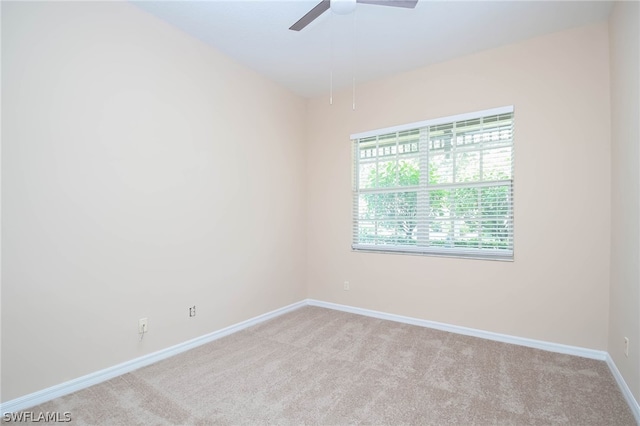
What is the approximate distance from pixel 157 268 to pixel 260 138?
1.83 m

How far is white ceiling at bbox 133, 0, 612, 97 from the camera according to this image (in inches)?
98.0

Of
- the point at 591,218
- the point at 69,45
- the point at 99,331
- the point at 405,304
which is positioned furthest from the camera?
the point at 405,304

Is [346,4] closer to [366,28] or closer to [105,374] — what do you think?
[366,28]

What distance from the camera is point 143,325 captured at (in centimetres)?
256

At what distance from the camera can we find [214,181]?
313cm

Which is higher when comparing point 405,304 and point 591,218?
point 591,218

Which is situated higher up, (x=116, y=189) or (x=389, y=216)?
(x=116, y=189)

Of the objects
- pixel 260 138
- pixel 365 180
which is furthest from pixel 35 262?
pixel 365 180

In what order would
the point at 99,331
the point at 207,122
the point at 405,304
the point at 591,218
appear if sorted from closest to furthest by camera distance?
the point at 99,331 → the point at 591,218 → the point at 207,122 → the point at 405,304

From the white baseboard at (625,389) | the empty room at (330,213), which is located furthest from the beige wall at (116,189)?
the white baseboard at (625,389)

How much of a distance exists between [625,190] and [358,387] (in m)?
2.37

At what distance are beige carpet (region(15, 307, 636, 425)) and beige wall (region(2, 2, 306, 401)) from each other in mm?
406

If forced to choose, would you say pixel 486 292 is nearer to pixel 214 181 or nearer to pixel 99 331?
pixel 214 181
